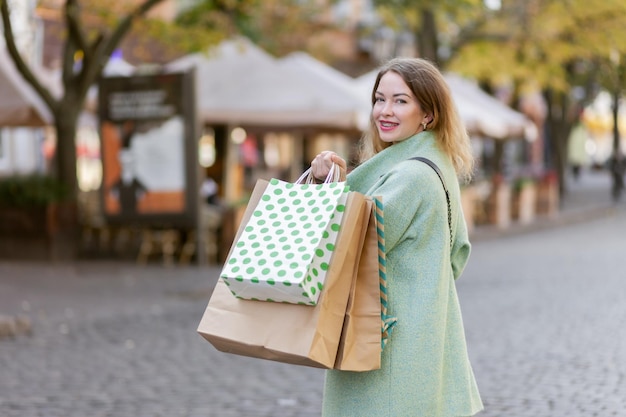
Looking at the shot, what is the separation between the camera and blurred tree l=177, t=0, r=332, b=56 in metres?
18.9

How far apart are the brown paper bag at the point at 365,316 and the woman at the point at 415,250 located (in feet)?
0.26

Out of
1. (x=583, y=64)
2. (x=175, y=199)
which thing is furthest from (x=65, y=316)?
(x=583, y=64)

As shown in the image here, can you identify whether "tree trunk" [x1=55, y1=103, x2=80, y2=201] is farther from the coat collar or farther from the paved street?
the coat collar

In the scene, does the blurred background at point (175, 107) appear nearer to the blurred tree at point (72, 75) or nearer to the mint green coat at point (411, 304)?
the blurred tree at point (72, 75)

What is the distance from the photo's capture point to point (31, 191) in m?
15.5

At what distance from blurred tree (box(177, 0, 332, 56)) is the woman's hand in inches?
575

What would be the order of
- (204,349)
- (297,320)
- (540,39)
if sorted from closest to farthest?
(297,320)
(204,349)
(540,39)

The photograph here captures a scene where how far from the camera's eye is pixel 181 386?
7309 millimetres

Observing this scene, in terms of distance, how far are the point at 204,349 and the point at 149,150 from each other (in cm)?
672

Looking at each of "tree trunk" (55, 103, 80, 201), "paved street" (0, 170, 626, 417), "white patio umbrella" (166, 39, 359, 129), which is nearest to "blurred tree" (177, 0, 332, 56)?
"white patio umbrella" (166, 39, 359, 129)

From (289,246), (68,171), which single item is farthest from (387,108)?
(68,171)

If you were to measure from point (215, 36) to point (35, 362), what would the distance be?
31.5 feet

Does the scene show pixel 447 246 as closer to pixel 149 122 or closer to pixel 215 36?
pixel 149 122

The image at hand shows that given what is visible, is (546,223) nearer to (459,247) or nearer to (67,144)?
(67,144)
